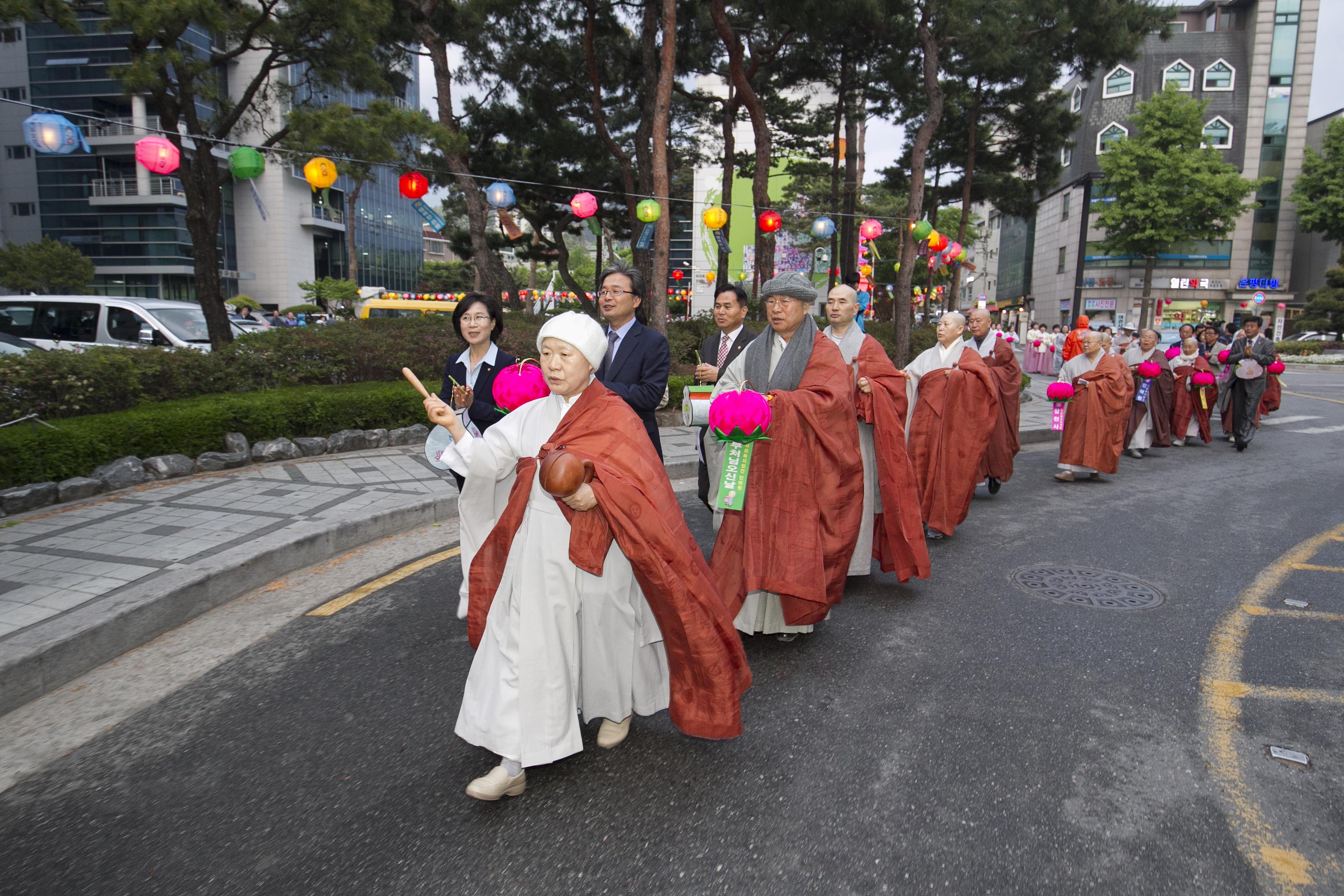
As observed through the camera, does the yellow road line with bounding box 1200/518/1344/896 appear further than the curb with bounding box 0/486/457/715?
No

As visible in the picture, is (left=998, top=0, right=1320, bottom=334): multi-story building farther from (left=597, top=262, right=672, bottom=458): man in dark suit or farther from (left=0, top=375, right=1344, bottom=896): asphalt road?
(left=0, top=375, right=1344, bottom=896): asphalt road

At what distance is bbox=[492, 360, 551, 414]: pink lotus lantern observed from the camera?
3.14m

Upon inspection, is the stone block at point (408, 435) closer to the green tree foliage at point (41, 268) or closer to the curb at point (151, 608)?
the curb at point (151, 608)

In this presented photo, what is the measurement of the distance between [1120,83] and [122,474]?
58.1 metres

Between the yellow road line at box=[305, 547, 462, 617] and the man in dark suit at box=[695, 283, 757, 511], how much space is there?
5.39 ft

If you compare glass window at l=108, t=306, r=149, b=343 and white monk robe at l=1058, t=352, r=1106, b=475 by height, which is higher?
glass window at l=108, t=306, r=149, b=343

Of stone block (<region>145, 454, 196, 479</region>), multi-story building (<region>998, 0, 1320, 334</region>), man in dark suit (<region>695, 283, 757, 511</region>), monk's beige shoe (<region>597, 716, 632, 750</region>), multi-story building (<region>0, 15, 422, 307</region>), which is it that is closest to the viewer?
monk's beige shoe (<region>597, 716, 632, 750</region>)

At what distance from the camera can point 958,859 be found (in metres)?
2.39

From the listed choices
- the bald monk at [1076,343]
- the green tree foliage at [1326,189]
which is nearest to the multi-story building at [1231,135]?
the green tree foliage at [1326,189]

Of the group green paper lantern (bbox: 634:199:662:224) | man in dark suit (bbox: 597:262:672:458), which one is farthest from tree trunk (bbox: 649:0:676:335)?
man in dark suit (bbox: 597:262:672:458)

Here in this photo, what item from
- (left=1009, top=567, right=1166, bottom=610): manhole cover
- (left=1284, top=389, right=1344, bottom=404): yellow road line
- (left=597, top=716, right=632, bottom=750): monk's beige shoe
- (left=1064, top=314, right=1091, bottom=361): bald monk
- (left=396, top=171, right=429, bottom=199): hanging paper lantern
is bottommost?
(left=1009, top=567, right=1166, bottom=610): manhole cover

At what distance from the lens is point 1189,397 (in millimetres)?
11883

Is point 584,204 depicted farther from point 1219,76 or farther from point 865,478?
point 1219,76

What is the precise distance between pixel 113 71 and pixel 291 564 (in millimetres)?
8530
